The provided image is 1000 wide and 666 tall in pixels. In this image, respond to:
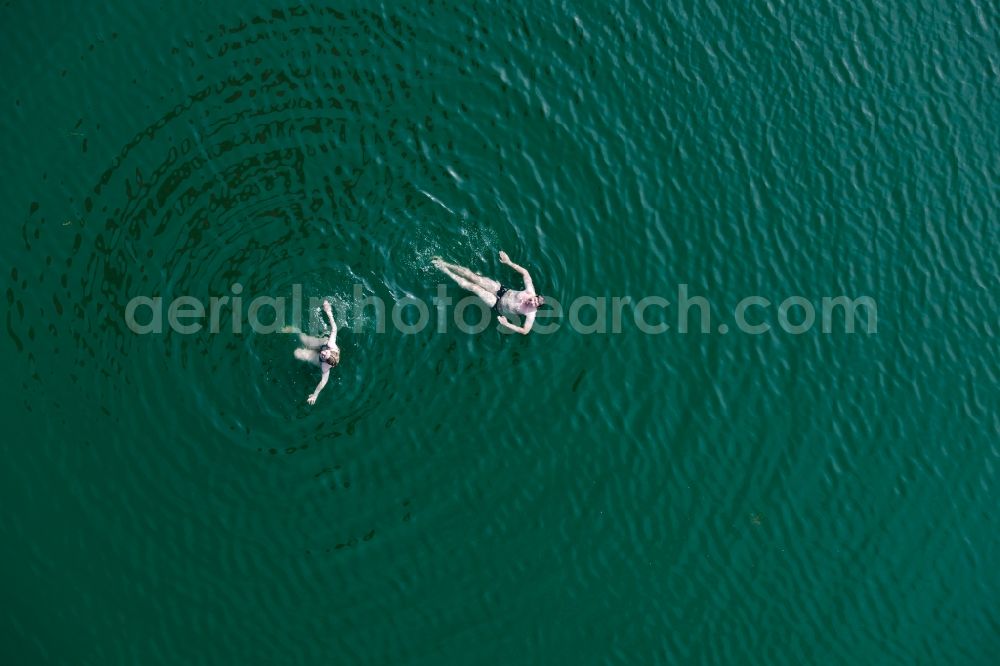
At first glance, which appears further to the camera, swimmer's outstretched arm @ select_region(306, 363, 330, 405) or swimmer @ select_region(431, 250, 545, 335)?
swimmer @ select_region(431, 250, 545, 335)

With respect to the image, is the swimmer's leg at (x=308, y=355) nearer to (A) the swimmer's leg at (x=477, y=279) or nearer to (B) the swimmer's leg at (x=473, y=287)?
(B) the swimmer's leg at (x=473, y=287)

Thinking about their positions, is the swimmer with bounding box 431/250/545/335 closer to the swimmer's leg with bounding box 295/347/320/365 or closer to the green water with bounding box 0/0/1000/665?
the green water with bounding box 0/0/1000/665

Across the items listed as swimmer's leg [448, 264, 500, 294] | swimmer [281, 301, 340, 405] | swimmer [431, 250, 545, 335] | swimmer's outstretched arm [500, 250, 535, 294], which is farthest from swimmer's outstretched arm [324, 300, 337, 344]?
swimmer's outstretched arm [500, 250, 535, 294]

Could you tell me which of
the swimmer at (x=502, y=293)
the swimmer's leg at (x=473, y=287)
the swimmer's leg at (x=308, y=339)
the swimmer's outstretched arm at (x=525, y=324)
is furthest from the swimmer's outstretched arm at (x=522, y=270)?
the swimmer's leg at (x=308, y=339)

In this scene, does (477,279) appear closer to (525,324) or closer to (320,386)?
(525,324)

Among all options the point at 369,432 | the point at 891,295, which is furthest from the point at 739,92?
the point at 369,432

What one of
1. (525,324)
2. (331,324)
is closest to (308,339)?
(331,324)

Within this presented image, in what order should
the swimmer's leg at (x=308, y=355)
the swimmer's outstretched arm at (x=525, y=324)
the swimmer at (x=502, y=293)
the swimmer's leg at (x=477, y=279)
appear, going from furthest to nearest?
the swimmer's leg at (x=477, y=279) → the swimmer's outstretched arm at (x=525, y=324) → the swimmer at (x=502, y=293) → the swimmer's leg at (x=308, y=355)

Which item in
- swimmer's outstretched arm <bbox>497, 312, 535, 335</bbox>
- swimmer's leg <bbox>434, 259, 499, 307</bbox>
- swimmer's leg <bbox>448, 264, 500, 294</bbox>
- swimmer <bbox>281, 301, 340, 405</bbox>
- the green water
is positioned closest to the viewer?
the green water
